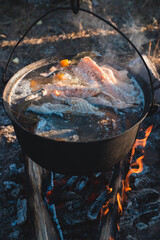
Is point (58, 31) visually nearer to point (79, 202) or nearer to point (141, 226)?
point (79, 202)

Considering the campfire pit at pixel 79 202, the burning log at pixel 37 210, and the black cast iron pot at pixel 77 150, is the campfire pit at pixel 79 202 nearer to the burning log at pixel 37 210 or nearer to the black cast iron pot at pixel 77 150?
the burning log at pixel 37 210

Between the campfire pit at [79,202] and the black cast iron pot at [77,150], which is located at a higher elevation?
the black cast iron pot at [77,150]

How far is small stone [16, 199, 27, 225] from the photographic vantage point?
98.7 inches

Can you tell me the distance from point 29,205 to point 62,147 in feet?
3.15

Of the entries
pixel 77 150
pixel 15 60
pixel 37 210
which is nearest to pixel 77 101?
pixel 77 150

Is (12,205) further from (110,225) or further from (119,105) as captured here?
(119,105)

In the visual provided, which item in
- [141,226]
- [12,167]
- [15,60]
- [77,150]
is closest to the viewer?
[77,150]

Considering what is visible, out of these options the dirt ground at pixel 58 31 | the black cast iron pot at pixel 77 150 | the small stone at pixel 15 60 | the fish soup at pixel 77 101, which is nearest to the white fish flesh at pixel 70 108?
the fish soup at pixel 77 101

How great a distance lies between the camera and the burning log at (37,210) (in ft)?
7.09

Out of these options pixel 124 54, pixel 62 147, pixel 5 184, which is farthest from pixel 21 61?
pixel 62 147

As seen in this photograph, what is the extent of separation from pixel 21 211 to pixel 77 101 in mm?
1530

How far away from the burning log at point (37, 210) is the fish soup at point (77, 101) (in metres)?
0.83

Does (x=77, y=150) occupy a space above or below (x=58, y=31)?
above

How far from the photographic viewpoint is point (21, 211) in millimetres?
2580
